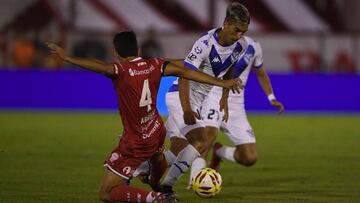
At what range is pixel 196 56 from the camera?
33.4ft

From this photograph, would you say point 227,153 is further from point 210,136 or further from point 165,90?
point 165,90

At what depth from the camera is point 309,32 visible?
2614cm

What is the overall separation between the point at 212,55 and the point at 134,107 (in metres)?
1.62

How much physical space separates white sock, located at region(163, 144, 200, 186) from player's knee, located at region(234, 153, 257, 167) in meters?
2.29

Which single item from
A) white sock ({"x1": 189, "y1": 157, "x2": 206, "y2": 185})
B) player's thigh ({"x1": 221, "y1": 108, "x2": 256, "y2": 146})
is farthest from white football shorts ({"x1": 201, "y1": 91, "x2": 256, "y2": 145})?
white sock ({"x1": 189, "y1": 157, "x2": 206, "y2": 185})

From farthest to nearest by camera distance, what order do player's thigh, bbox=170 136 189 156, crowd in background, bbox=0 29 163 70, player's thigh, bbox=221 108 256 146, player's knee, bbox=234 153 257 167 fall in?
crowd in background, bbox=0 29 163 70, player's thigh, bbox=221 108 256 146, player's knee, bbox=234 153 257 167, player's thigh, bbox=170 136 189 156

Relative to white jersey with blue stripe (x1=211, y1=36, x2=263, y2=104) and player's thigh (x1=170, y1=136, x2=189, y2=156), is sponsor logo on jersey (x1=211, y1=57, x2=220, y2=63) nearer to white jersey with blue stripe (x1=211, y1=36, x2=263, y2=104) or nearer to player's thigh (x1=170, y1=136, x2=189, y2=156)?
player's thigh (x1=170, y1=136, x2=189, y2=156)

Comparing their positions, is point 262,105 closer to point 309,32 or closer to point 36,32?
point 309,32

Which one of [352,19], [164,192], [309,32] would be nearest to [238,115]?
[164,192]

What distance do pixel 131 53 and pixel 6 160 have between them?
5103mm

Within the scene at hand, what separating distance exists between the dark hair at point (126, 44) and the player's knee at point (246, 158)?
3.36 meters

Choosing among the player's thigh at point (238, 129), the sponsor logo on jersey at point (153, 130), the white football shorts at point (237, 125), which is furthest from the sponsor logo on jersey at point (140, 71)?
the player's thigh at point (238, 129)

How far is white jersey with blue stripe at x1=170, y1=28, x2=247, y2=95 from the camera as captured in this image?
33.4 ft

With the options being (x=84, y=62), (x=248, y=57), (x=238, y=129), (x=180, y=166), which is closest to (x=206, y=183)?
(x=180, y=166)
